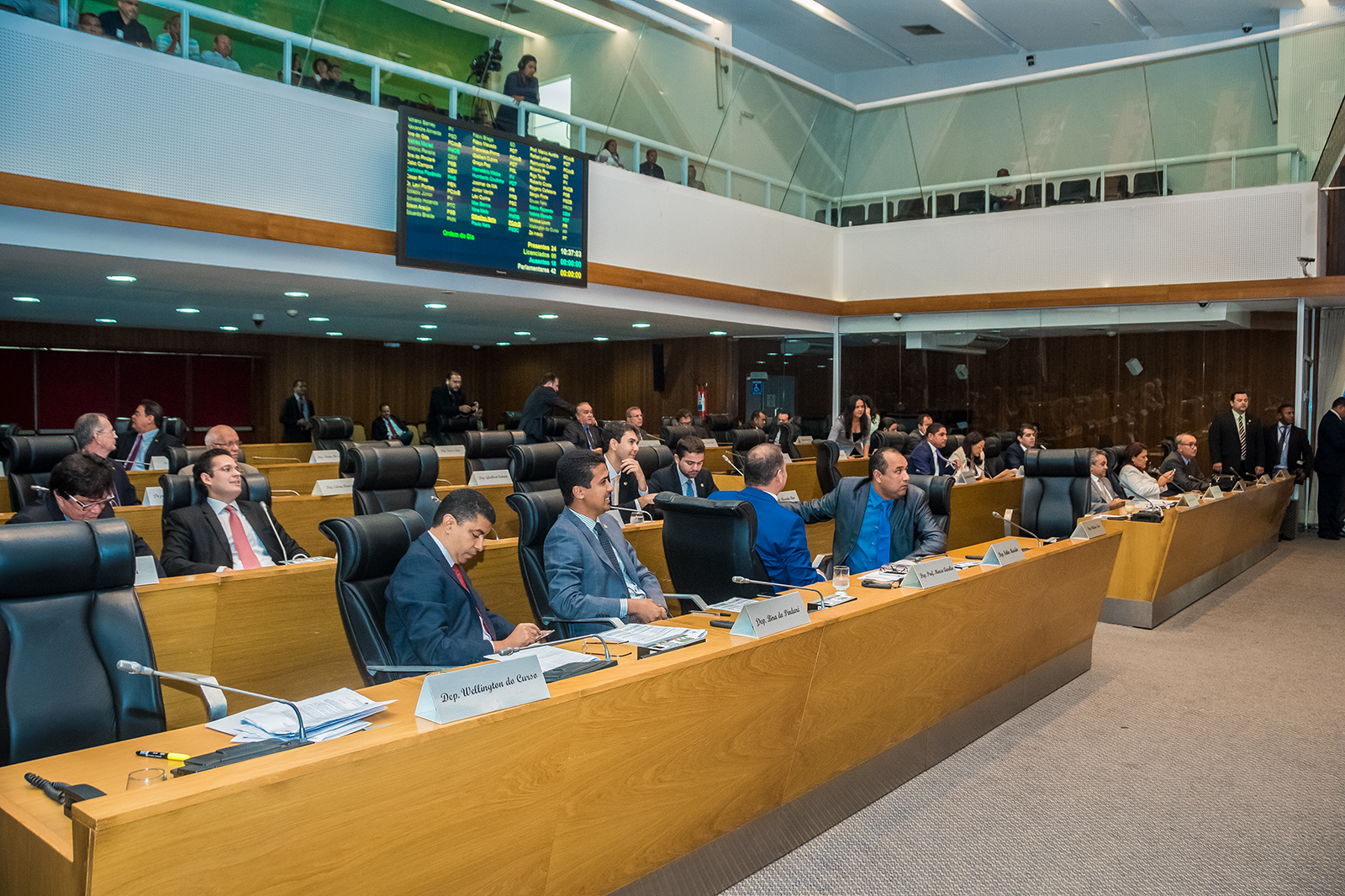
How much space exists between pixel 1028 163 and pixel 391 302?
788cm

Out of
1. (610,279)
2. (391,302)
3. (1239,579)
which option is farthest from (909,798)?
(391,302)

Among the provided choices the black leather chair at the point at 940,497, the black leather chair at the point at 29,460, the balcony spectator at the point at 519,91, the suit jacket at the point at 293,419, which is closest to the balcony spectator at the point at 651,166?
the balcony spectator at the point at 519,91

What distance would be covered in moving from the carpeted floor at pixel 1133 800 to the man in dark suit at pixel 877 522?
0.94 meters

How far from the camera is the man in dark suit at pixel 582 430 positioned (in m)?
7.88

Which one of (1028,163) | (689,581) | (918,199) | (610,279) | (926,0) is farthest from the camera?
(926,0)

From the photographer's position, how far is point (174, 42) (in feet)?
20.4

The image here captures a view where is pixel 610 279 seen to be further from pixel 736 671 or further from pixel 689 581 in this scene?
pixel 736 671

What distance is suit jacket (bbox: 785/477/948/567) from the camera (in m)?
4.62

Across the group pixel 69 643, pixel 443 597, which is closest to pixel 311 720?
pixel 69 643

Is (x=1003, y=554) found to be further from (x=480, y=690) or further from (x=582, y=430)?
(x=582, y=430)

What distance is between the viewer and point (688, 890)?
255cm

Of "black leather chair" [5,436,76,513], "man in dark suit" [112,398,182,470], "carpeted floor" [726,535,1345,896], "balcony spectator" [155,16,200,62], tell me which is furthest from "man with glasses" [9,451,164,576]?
"man in dark suit" [112,398,182,470]

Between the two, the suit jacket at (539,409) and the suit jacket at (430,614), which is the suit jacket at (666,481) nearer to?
the suit jacket at (539,409)

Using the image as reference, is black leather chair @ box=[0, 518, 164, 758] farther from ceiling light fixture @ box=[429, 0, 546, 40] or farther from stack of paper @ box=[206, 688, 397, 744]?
ceiling light fixture @ box=[429, 0, 546, 40]
